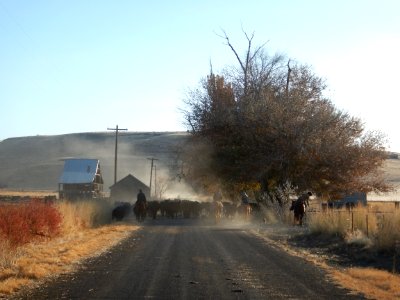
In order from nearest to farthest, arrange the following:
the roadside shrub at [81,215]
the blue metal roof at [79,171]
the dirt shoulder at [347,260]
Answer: the dirt shoulder at [347,260], the roadside shrub at [81,215], the blue metal roof at [79,171]

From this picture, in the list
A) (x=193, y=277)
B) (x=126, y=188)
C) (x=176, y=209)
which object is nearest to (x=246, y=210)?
(x=176, y=209)

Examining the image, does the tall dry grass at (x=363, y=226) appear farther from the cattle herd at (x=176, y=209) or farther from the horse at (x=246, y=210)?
the cattle herd at (x=176, y=209)

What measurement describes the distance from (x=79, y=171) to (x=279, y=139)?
5509 centimetres

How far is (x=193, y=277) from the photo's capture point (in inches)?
570

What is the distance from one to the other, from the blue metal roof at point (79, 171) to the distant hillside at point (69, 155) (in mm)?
33995

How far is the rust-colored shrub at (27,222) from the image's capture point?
1931 centimetres

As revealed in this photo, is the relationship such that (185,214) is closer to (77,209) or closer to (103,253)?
(77,209)

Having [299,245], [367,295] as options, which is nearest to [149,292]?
[367,295]

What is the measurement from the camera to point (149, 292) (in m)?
12.4

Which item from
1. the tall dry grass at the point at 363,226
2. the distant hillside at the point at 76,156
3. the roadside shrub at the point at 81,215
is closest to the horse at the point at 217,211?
the roadside shrub at the point at 81,215

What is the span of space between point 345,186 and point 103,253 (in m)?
29.8

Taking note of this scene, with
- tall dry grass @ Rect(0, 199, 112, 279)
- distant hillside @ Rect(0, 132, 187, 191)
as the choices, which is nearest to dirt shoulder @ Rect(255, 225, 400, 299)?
tall dry grass @ Rect(0, 199, 112, 279)

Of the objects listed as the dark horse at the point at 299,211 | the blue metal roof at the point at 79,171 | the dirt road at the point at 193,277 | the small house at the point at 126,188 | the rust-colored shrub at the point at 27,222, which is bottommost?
the dirt road at the point at 193,277

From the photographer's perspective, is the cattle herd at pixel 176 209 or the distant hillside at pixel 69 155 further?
the distant hillside at pixel 69 155
